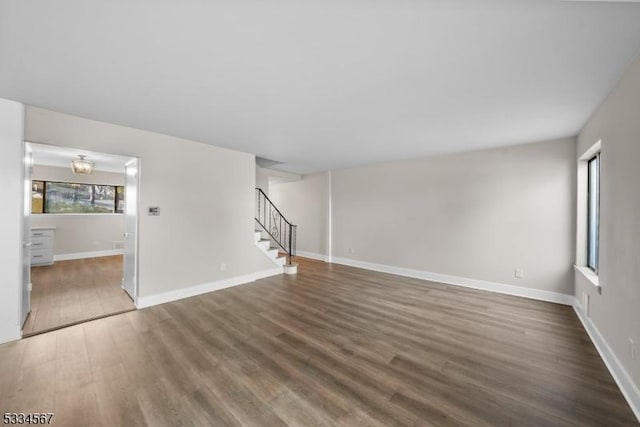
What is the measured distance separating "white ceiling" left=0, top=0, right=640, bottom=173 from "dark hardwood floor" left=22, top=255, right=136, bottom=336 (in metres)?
2.58

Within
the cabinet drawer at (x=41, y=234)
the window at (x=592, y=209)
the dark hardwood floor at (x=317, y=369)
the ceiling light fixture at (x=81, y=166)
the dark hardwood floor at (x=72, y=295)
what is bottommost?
the dark hardwood floor at (x=317, y=369)

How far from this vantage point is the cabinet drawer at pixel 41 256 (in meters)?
5.86

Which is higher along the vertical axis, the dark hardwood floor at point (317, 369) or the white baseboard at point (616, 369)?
the white baseboard at point (616, 369)

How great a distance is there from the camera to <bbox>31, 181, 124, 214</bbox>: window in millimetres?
6422

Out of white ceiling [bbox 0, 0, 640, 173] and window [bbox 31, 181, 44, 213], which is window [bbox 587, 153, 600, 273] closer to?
white ceiling [bbox 0, 0, 640, 173]

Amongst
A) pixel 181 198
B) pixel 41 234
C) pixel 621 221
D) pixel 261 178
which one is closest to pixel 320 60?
pixel 621 221

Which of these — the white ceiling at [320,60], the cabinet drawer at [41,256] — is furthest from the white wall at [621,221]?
the cabinet drawer at [41,256]

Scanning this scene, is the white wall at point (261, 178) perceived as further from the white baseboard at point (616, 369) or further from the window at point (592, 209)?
the white baseboard at point (616, 369)

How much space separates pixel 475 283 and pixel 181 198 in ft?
17.9

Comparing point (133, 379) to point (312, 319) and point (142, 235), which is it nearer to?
point (312, 319)

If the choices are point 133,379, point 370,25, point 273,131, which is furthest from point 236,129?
point 133,379

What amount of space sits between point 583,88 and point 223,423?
4021 millimetres

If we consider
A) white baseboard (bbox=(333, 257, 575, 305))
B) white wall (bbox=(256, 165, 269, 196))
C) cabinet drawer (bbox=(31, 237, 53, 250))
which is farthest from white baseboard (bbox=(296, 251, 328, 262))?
cabinet drawer (bbox=(31, 237, 53, 250))

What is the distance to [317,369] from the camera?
2.14 meters
